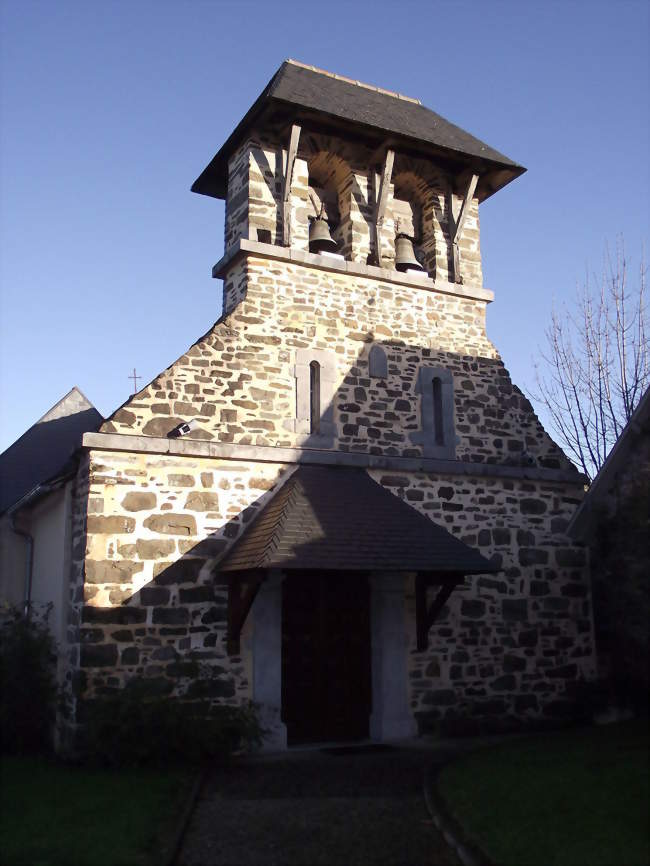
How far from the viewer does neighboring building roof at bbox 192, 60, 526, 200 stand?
10.7 metres

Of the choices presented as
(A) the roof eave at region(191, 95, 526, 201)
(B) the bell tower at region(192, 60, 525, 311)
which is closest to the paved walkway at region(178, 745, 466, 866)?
(B) the bell tower at region(192, 60, 525, 311)

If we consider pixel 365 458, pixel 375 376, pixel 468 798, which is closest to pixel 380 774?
pixel 468 798

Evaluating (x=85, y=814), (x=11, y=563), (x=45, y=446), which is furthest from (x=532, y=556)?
(x=45, y=446)

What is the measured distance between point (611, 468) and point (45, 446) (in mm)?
10583

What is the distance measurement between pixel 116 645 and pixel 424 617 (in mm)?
3699

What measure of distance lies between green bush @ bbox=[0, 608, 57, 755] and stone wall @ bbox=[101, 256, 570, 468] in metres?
2.76

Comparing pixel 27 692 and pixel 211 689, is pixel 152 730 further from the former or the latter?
pixel 27 692

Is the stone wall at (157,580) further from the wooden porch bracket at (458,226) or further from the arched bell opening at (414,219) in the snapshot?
the wooden porch bracket at (458,226)

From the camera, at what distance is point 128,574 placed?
28.0 feet

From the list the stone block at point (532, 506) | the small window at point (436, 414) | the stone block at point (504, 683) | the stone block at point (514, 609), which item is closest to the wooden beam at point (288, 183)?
the small window at point (436, 414)

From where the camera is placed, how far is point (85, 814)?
6.20 m

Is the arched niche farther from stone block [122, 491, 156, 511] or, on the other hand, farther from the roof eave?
stone block [122, 491, 156, 511]

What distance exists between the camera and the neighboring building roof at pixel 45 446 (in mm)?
13797

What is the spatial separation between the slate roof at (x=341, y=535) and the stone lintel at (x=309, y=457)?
10.3 inches
